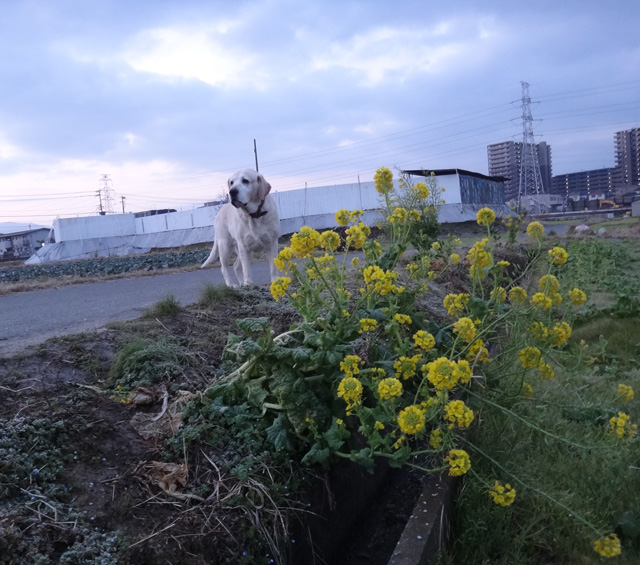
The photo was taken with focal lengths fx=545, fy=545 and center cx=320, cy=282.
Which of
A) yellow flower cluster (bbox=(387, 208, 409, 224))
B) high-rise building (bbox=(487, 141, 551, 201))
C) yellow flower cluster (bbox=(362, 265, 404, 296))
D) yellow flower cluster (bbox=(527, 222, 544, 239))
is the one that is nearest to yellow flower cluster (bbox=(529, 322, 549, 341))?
yellow flower cluster (bbox=(527, 222, 544, 239))

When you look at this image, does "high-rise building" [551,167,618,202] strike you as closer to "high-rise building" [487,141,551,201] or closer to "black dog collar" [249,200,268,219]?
"high-rise building" [487,141,551,201]

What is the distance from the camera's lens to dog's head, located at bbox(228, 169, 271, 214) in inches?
233

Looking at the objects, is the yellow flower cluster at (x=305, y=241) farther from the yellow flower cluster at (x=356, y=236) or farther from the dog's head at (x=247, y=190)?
the dog's head at (x=247, y=190)

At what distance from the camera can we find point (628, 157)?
248ft

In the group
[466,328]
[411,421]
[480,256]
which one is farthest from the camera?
[480,256]

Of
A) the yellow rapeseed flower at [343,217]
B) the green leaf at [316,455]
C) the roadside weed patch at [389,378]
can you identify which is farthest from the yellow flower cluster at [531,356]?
the yellow rapeseed flower at [343,217]

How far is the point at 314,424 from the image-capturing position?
89.1 inches

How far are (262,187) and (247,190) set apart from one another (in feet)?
0.77

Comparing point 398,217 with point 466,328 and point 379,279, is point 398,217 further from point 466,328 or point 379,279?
point 466,328

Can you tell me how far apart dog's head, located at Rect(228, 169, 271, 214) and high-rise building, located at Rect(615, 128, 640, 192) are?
75473 mm

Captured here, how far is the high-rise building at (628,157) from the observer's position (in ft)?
234

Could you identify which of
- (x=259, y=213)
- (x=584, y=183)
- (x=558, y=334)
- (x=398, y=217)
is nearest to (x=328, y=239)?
(x=398, y=217)

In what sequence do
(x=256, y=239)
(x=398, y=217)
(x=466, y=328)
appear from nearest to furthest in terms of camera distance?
(x=466, y=328) → (x=398, y=217) → (x=256, y=239)

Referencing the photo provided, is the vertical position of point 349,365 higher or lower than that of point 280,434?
higher
